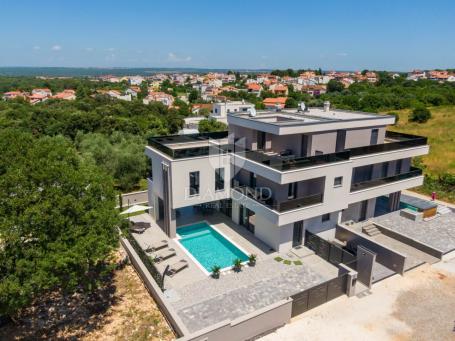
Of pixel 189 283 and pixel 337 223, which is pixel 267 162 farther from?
pixel 189 283

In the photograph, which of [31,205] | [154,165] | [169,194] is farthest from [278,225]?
[31,205]

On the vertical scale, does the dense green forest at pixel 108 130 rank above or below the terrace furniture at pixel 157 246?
above

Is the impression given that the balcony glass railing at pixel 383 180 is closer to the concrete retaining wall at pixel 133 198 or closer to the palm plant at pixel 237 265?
the palm plant at pixel 237 265

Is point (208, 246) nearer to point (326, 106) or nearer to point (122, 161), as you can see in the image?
point (326, 106)

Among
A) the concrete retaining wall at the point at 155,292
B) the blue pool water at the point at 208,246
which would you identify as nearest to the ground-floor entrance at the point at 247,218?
the blue pool water at the point at 208,246

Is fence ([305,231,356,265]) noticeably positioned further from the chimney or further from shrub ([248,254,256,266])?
the chimney

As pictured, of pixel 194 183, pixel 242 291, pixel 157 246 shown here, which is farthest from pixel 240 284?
pixel 194 183
